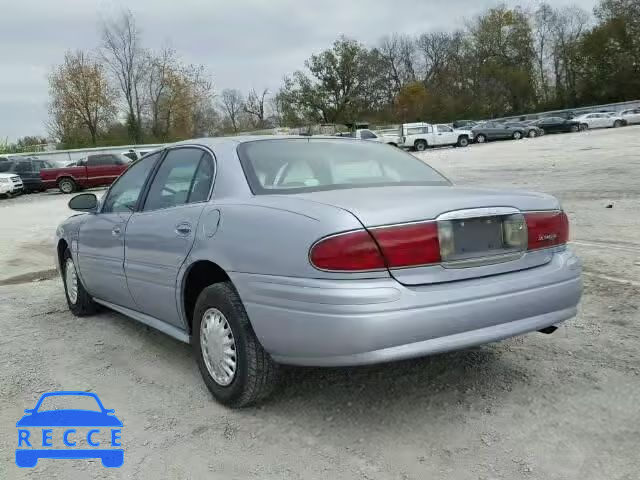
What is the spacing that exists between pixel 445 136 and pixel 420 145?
195 cm

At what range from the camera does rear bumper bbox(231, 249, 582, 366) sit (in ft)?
8.43

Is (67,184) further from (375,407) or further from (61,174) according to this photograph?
(375,407)

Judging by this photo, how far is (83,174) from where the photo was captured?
87.1 feet

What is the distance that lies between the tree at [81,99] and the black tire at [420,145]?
1061 inches

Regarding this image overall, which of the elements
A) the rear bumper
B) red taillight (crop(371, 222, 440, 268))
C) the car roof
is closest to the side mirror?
the car roof

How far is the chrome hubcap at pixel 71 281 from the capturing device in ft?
17.5

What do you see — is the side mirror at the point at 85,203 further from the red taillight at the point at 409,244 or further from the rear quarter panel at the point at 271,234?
the red taillight at the point at 409,244

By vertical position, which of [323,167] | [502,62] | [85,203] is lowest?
[85,203]

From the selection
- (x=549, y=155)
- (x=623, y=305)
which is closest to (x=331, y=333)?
(x=623, y=305)

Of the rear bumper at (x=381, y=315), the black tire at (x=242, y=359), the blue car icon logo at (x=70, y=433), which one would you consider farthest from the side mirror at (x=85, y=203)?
the rear bumper at (x=381, y=315)

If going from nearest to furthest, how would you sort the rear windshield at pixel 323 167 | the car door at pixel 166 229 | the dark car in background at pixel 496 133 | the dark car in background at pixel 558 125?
the rear windshield at pixel 323 167
the car door at pixel 166 229
the dark car in background at pixel 496 133
the dark car in background at pixel 558 125

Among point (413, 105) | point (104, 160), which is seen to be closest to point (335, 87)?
point (413, 105)

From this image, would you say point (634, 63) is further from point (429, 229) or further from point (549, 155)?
point (429, 229)

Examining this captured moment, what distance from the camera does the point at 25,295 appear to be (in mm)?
6484
